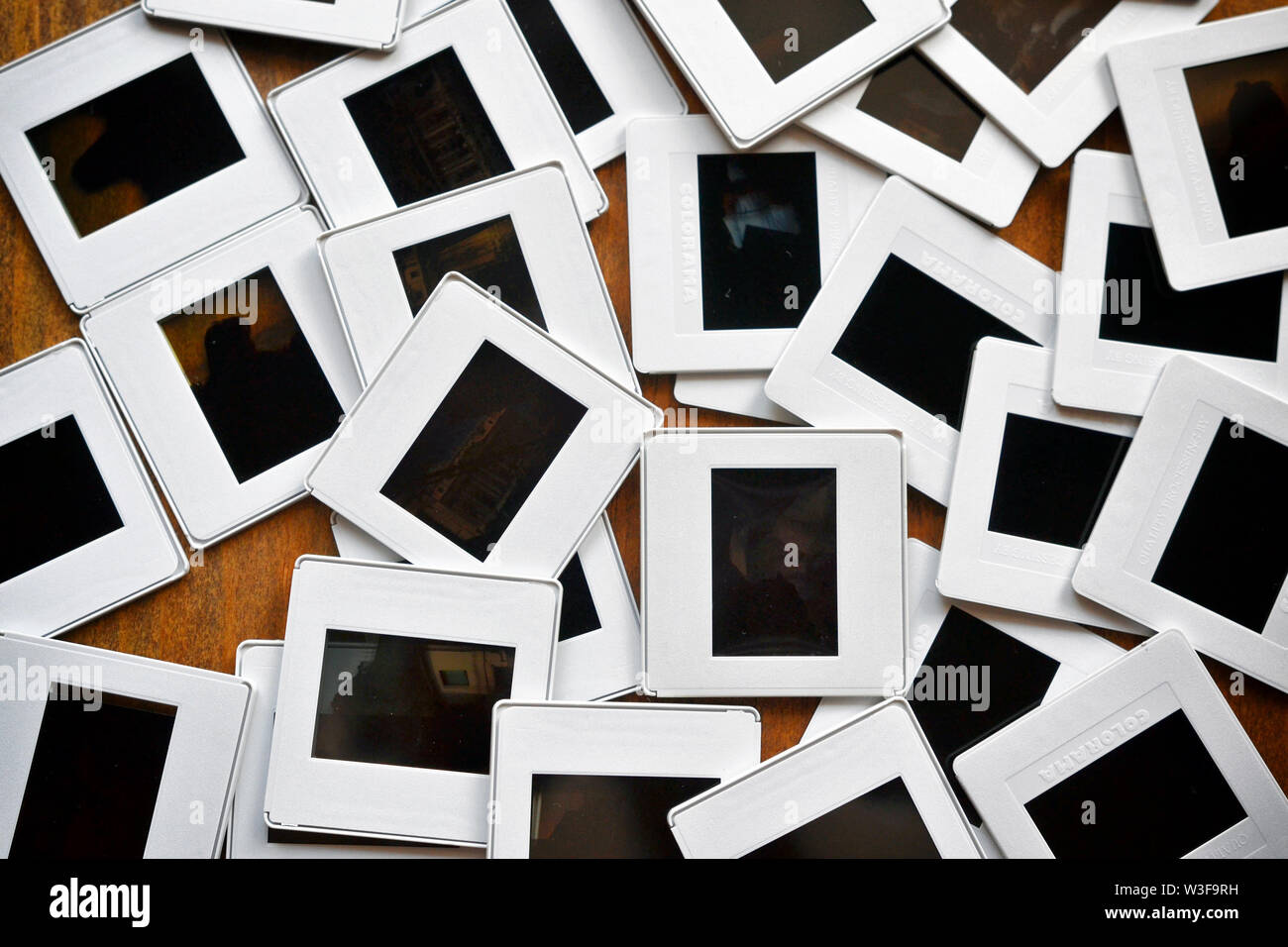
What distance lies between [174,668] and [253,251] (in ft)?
1.81

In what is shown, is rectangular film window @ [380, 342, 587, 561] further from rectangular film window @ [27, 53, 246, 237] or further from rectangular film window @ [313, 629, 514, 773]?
rectangular film window @ [27, 53, 246, 237]

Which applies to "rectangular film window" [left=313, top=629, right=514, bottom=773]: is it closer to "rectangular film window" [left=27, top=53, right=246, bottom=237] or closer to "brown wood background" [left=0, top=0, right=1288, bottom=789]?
"brown wood background" [left=0, top=0, right=1288, bottom=789]

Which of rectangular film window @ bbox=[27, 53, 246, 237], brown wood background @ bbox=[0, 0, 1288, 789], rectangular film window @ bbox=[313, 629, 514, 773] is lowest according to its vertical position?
rectangular film window @ bbox=[313, 629, 514, 773]

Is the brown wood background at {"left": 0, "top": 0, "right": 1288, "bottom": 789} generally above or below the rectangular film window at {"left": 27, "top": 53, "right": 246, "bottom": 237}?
below

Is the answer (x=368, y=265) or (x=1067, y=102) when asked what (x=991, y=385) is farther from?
(x=368, y=265)

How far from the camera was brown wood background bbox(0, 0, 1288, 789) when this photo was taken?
1.42 m

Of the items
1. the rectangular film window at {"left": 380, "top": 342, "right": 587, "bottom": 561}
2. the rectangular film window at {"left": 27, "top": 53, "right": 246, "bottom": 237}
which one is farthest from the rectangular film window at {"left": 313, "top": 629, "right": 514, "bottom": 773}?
the rectangular film window at {"left": 27, "top": 53, "right": 246, "bottom": 237}

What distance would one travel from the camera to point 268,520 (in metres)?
1.42

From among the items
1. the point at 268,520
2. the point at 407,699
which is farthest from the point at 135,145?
the point at 407,699

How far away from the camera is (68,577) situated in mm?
1388

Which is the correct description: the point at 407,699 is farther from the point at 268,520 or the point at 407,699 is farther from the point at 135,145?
the point at 135,145

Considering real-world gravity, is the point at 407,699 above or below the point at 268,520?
below

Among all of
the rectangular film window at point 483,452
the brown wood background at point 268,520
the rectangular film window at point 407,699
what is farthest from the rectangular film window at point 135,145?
the rectangular film window at point 407,699

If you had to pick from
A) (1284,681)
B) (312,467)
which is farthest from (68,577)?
(1284,681)
